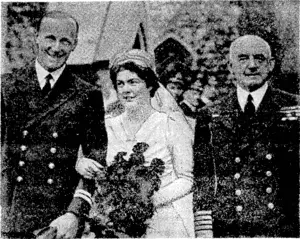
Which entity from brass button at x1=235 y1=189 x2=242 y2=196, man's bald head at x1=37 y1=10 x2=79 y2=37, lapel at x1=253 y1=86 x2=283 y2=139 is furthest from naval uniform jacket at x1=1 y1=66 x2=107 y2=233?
lapel at x1=253 y1=86 x2=283 y2=139

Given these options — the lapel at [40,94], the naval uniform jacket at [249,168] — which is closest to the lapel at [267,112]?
the naval uniform jacket at [249,168]

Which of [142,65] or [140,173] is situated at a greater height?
[142,65]

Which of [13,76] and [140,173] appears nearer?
[140,173]

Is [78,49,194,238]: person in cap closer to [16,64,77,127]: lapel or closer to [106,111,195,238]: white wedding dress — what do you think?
[106,111,195,238]: white wedding dress

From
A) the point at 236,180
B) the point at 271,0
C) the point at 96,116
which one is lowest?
the point at 236,180

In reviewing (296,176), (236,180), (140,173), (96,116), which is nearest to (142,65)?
(96,116)

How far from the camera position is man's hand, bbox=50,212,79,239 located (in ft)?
12.4

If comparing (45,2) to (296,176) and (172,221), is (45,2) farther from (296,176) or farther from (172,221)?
(296,176)

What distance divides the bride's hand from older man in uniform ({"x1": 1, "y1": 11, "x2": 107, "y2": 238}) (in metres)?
0.03

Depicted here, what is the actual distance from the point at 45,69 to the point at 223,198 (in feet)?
4.67

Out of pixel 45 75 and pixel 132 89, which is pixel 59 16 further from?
pixel 132 89

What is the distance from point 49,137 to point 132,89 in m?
0.62

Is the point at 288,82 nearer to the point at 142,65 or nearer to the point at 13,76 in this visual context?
the point at 142,65

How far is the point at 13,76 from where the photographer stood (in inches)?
159
